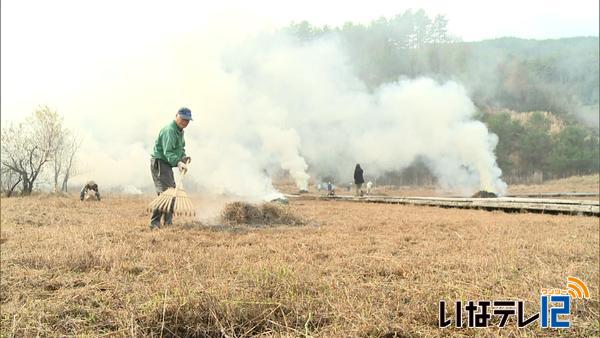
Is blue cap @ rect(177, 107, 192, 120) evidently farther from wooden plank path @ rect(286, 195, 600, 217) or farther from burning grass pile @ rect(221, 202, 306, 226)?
Answer: wooden plank path @ rect(286, 195, 600, 217)

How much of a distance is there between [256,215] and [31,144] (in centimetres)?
1637

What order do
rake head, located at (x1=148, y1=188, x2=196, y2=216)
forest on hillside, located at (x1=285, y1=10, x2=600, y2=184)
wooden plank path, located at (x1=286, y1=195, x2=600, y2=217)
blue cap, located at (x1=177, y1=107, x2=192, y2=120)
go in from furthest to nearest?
forest on hillside, located at (x1=285, y1=10, x2=600, y2=184), wooden plank path, located at (x1=286, y1=195, x2=600, y2=217), blue cap, located at (x1=177, y1=107, x2=192, y2=120), rake head, located at (x1=148, y1=188, x2=196, y2=216)

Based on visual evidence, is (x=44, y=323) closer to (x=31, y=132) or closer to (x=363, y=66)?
(x=31, y=132)

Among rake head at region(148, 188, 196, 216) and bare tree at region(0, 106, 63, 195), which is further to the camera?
bare tree at region(0, 106, 63, 195)

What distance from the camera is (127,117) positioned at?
28297mm

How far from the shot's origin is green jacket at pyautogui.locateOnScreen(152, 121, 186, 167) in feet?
24.9

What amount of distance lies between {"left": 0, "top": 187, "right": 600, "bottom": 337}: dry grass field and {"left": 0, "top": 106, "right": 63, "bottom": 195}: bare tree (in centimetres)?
1348

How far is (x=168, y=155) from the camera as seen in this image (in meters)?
7.56

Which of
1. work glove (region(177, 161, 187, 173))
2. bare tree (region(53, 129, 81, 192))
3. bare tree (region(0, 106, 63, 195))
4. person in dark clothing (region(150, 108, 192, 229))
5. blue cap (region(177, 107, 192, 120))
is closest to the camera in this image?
work glove (region(177, 161, 187, 173))

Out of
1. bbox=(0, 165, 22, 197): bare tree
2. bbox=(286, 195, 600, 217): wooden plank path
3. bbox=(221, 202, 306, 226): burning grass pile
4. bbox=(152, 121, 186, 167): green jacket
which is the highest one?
bbox=(152, 121, 186, 167): green jacket

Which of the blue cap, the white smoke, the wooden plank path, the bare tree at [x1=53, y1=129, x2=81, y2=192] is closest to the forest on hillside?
the white smoke

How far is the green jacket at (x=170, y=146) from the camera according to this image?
7.58 meters

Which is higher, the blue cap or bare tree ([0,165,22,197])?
the blue cap

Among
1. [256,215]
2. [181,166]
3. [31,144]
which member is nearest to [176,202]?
[181,166]
